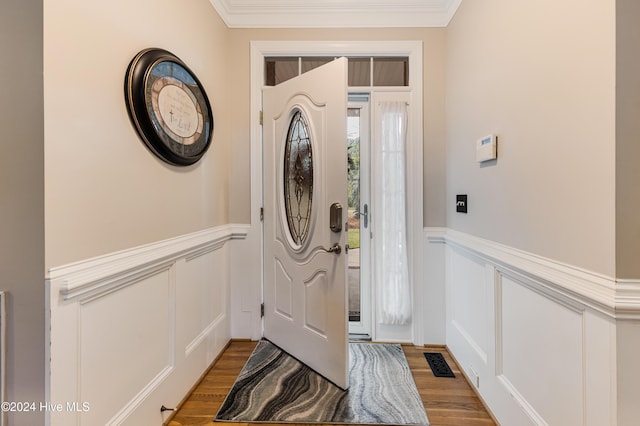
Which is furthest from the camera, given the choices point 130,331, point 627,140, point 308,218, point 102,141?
point 308,218

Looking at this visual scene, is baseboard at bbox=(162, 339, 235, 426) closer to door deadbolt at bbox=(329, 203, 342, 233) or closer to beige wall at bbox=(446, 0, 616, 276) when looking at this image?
door deadbolt at bbox=(329, 203, 342, 233)

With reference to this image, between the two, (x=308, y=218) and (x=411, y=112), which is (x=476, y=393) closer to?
(x=308, y=218)

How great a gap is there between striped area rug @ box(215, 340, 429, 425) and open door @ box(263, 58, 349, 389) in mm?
103

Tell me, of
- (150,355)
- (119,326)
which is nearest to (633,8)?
(119,326)

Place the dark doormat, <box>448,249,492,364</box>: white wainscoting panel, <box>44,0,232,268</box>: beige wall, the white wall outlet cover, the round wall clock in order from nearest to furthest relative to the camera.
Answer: <box>44,0,232,268</box>: beige wall
the round wall clock
the white wall outlet cover
<box>448,249,492,364</box>: white wainscoting panel
the dark doormat

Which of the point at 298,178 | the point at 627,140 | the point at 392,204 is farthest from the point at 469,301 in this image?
the point at 298,178

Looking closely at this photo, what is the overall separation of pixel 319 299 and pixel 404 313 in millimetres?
758

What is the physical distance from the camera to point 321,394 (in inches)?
67.7

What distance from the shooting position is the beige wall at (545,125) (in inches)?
35.5

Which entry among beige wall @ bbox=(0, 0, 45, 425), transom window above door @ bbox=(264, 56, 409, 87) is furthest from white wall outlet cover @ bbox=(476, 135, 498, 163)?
beige wall @ bbox=(0, 0, 45, 425)

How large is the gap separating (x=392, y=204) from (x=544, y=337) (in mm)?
1240

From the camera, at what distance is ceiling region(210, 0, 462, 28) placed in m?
2.16

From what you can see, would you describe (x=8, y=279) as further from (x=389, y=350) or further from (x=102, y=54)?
(x=389, y=350)

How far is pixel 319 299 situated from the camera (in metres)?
1.90
